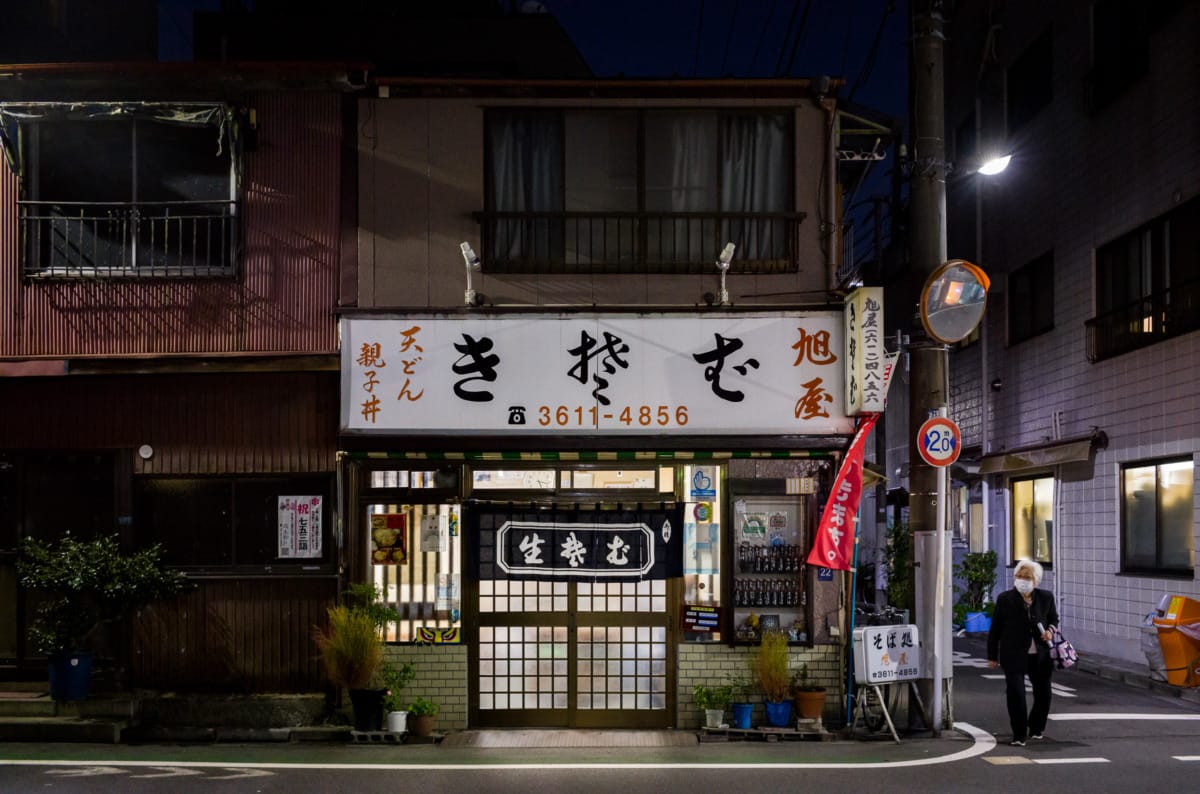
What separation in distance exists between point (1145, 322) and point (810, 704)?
1006 cm

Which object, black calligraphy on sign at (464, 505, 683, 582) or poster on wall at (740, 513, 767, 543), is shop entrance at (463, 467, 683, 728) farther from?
poster on wall at (740, 513, 767, 543)

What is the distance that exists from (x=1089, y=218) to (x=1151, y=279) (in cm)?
249

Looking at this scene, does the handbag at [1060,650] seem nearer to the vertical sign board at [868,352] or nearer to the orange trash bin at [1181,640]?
the vertical sign board at [868,352]

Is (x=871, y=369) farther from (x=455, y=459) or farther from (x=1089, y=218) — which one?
(x=1089, y=218)

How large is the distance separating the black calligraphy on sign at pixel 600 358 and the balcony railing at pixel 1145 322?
9.27m

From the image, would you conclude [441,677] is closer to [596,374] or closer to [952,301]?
[596,374]

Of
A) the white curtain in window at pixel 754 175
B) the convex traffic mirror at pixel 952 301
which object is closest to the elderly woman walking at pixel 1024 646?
the convex traffic mirror at pixel 952 301

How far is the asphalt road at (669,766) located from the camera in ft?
31.2

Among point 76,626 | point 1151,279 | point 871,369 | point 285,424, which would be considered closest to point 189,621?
point 76,626

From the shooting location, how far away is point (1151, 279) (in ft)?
55.3

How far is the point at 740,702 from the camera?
11812mm

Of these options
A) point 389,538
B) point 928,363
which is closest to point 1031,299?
point 928,363

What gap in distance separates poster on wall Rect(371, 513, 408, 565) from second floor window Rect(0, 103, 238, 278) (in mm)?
3838

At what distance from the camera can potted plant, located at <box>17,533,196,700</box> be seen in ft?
37.9
